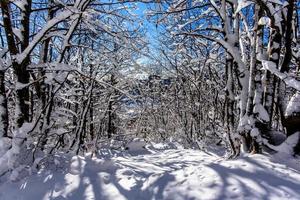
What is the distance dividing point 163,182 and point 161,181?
5 cm

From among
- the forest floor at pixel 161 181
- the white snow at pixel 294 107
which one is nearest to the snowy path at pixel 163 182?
the forest floor at pixel 161 181

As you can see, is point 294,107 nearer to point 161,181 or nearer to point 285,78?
point 285,78

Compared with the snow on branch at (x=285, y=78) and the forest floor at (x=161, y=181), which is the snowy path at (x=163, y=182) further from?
the snow on branch at (x=285, y=78)

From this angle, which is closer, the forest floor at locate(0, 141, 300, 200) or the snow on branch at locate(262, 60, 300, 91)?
the forest floor at locate(0, 141, 300, 200)

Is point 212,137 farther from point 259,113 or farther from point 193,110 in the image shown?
point 259,113

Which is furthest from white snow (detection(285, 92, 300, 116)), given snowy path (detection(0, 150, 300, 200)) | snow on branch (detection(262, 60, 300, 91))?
snowy path (detection(0, 150, 300, 200))

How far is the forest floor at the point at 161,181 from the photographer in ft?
9.55

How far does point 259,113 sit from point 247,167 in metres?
1.09

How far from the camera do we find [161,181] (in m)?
3.49

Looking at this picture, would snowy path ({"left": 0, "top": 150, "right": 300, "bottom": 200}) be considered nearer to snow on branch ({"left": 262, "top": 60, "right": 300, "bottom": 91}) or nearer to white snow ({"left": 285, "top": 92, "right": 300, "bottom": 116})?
white snow ({"left": 285, "top": 92, "right": 300, "bottom": 116})

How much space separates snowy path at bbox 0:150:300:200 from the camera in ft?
9.52

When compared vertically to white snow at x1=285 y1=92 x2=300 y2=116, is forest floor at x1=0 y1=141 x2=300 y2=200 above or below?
below

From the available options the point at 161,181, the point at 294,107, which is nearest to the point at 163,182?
the point at 161,181

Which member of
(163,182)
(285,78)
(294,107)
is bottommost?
(163,182)
